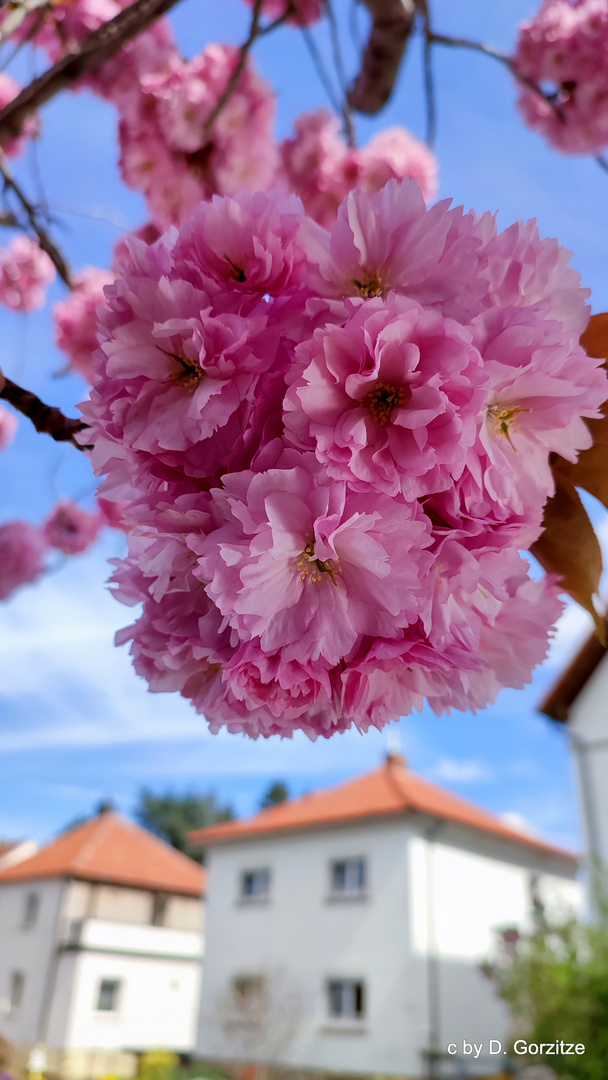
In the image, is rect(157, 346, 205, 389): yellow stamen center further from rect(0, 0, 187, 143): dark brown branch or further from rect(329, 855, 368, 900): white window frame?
rect(329, 855, 368, 900): white window frame

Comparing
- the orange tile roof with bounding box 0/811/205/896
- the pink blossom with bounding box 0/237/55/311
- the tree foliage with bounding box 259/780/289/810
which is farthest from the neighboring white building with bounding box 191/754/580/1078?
the tree foliage with bounding box 259/780/289/810

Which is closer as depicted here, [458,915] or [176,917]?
[458,915]

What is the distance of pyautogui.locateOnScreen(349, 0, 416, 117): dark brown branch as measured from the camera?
56.2 inches

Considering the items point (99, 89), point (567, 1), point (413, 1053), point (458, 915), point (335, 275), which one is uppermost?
point (567, 1)

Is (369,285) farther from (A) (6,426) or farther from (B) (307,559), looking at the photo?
(A) (6,426)

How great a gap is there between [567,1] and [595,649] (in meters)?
5.14

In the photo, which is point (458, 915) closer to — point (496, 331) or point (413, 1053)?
point (413, 1053)

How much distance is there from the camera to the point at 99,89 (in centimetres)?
190

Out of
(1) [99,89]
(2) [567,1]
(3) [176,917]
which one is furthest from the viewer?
(3) [176,917]

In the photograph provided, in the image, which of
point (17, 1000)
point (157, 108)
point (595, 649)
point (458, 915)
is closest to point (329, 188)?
point (157, 108)

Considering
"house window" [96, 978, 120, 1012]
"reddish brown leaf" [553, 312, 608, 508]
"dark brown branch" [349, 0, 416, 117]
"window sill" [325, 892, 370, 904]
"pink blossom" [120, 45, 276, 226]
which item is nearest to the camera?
"reddish brown leaf" [553, 312, 608, 508]

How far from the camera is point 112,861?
14.6 meters

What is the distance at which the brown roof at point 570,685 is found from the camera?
6.62m

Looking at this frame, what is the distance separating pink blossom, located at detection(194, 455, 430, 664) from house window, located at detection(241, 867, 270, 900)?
11.7 m
